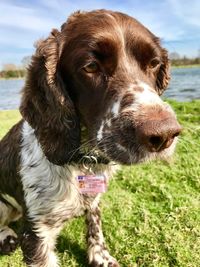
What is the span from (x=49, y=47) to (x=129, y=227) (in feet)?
7.14

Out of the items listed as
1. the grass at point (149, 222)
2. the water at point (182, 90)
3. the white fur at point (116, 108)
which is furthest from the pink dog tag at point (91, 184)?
the water at point (182, 90)

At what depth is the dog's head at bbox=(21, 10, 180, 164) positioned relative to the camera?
2.90m

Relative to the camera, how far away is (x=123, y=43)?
332 centimetres

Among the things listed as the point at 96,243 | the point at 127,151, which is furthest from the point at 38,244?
the point at 127,151

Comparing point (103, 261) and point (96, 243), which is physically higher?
point (96, 243)

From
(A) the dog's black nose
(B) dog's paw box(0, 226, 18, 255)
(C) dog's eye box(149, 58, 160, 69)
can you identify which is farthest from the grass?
(A) the dog's black nose

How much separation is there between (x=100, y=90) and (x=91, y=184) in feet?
3.29

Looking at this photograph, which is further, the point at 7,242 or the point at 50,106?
the point at 7,242

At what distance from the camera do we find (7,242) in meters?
4.66

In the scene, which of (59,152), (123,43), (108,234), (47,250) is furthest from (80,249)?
(123,43)

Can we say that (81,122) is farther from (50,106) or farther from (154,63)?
(154,63)

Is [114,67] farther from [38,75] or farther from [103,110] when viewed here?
[38,75]

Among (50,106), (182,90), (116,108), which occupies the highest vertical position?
(116,108)

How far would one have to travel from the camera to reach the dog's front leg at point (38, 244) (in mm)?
3957
